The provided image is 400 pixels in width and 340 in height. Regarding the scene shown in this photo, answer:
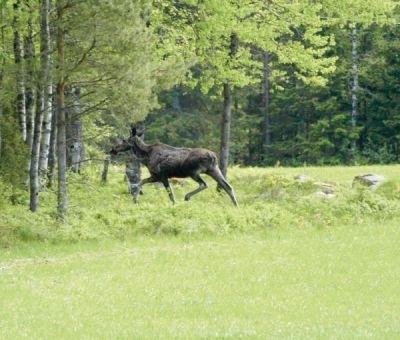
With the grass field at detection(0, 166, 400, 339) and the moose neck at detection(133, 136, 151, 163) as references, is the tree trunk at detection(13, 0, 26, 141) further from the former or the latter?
the moose neck at detection(133, 136, 151, 163)

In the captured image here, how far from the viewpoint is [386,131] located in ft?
181

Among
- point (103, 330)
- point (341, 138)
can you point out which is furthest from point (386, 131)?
point (103, 330)

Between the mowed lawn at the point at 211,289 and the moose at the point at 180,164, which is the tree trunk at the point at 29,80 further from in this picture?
the mowed lawn at the point at 211,289

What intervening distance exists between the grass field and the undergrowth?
37 mm

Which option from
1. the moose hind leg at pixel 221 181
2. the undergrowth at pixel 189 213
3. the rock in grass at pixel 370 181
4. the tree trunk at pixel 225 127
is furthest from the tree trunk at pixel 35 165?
the rock in grass at pixel 370 181

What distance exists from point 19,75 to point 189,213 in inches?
210

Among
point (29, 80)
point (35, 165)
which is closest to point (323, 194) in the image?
point (35, 165)

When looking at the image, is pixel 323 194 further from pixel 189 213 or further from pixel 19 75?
pixel 19 75

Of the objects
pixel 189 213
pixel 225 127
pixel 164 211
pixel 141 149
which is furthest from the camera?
pixel 225 127

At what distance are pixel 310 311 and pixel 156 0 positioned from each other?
16623 mm

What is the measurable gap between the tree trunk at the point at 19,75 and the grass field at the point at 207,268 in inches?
94.1

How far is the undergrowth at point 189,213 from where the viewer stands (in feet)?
64.3

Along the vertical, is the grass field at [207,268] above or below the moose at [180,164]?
below

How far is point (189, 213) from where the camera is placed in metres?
21.1
